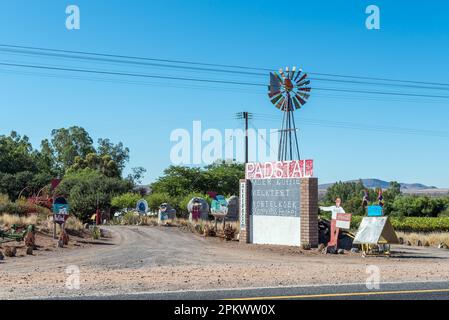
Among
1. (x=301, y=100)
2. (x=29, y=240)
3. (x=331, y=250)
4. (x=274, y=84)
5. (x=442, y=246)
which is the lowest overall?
(x=442, y=246)

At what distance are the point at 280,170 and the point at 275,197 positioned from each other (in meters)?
1.37

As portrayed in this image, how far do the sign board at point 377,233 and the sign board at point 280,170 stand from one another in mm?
3323

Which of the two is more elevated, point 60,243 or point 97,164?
point 97,164

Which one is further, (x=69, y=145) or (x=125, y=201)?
(x=69, y=145)

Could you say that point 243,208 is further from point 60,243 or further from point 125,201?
point 125,201

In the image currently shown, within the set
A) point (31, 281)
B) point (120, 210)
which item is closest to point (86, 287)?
point (31, 281)

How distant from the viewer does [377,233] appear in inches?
922

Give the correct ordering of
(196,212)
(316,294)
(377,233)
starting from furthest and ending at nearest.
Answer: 1. (196,212)
2. (377,233)
3. (316,294)

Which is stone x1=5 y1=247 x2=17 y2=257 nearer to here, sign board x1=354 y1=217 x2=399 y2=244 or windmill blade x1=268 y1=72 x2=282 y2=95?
sign board x1=354 y1=217 x2=399 y2=244

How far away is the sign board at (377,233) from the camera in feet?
76.5

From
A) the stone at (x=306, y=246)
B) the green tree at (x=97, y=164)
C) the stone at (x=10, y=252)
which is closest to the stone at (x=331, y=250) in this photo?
the stone at (x=306, y=246)


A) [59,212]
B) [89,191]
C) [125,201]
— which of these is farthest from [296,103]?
[89,191]
